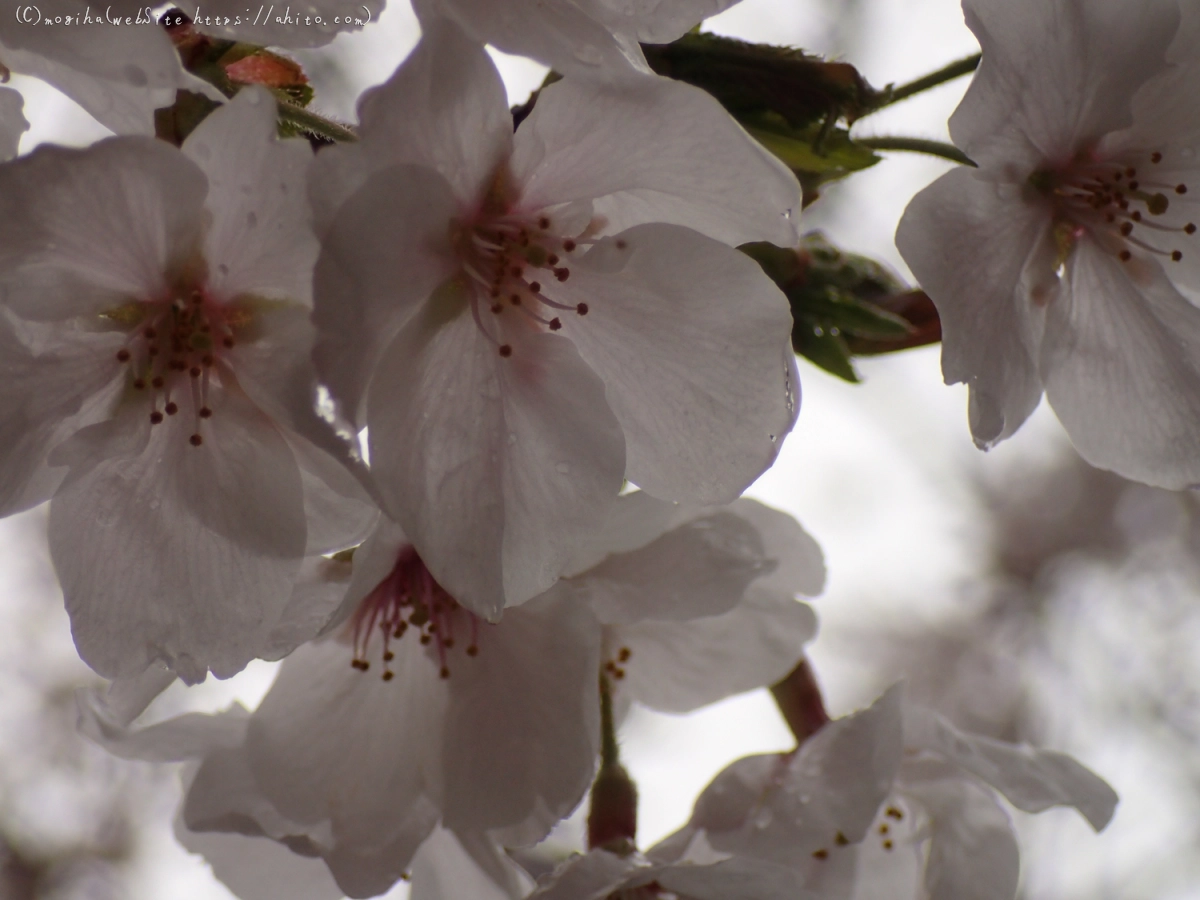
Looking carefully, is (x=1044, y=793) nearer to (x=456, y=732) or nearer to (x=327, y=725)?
(x=456, y=732)

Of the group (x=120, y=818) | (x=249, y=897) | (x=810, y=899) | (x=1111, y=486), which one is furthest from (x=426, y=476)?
(x=1111, y=486)

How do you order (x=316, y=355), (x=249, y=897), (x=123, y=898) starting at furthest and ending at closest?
(x=123, y=898) → (x=249, y=897) → (x=316, y=355)

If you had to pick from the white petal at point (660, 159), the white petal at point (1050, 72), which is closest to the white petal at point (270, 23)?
the white petal at point (660, 159)

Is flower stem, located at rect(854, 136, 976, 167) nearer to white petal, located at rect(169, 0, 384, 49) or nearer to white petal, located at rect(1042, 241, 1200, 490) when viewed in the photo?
white petal, located at rect(1042, 241, 1200, 490)

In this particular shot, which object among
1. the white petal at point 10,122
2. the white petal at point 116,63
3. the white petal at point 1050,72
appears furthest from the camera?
the white petal at point 1050,72

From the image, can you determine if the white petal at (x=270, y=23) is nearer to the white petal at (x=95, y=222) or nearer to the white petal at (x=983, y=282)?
the white petal at (x=95, y=222)
